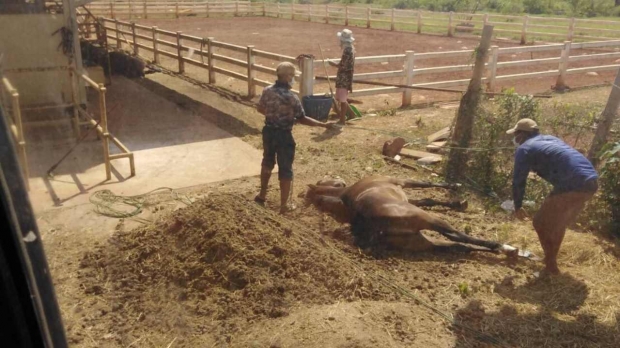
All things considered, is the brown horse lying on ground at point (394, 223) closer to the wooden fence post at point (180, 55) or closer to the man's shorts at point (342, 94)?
the man's shorts at point (342, 94)

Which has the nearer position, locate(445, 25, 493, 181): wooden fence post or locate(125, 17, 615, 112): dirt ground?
locate(445, 25, 493, 181): wooden fence post

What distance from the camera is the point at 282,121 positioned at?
594 centimetres

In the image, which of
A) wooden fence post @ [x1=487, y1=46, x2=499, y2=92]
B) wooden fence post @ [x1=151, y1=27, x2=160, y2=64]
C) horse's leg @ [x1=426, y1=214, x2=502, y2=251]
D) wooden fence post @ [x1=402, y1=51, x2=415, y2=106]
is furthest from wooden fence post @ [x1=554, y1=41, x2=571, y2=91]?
wooden fence post @ [x1=151, y1=27, x2=160, y2=64]

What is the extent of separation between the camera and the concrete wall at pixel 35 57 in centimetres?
840

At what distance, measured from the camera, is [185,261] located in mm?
4676

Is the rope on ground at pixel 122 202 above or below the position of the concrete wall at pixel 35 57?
below

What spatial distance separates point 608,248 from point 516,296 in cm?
146

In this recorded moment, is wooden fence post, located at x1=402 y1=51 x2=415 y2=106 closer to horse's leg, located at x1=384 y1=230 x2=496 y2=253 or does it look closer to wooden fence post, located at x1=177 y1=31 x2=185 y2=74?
wooden fence post, located at x1=177 y1=31 x2=185 y2=74

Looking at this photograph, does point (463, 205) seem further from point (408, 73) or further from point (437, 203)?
point (408, 73)

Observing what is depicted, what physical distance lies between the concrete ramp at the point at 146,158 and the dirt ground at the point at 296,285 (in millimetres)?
799

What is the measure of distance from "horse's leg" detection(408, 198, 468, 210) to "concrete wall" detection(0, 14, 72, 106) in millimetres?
5557

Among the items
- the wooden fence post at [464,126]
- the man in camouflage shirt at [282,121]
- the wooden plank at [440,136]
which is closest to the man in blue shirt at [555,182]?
the man in camouflage shirt at [282,121]

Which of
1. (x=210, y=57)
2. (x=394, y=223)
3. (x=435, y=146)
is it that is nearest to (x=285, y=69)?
(x=394, y=223)

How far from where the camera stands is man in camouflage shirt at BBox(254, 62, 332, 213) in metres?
5.87
